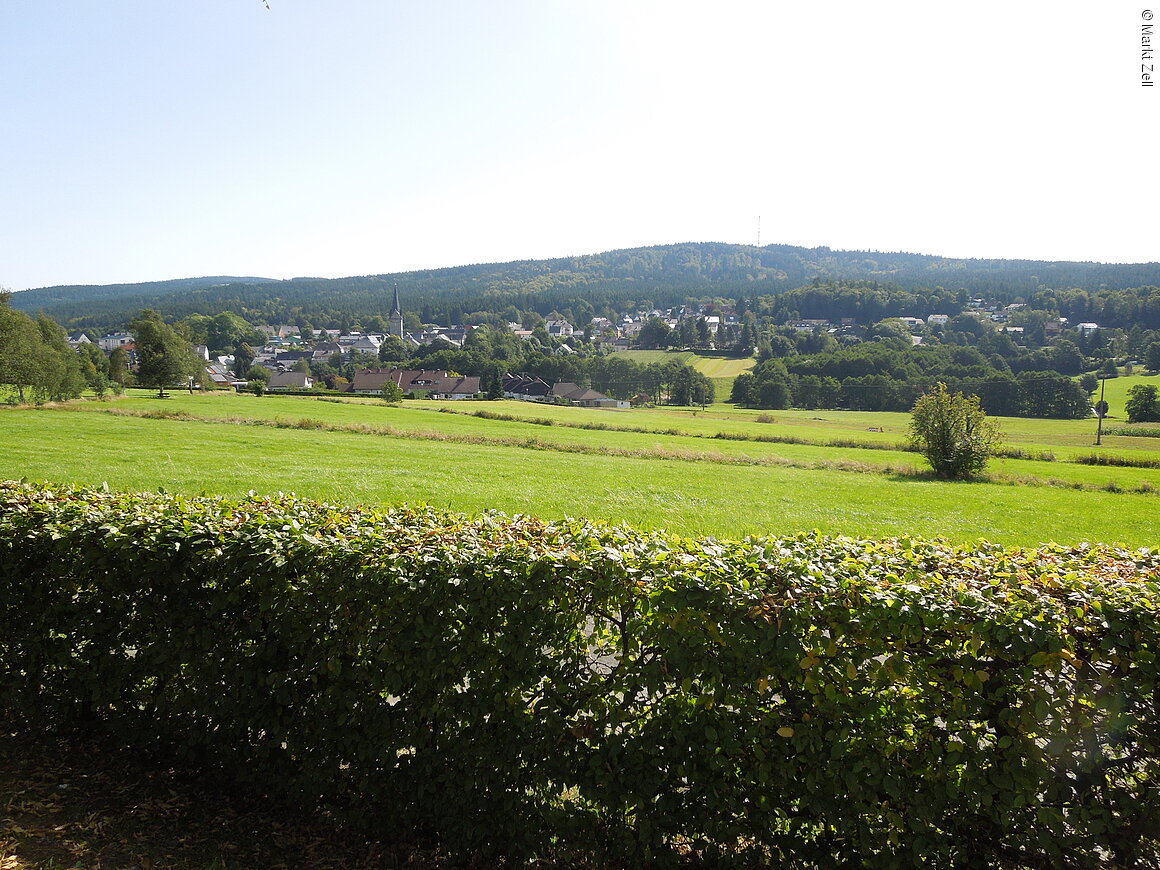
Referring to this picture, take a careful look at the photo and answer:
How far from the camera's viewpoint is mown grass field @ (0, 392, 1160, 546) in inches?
792

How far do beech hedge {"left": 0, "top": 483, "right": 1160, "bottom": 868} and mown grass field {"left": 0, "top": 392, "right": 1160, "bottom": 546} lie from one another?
5.11 meters

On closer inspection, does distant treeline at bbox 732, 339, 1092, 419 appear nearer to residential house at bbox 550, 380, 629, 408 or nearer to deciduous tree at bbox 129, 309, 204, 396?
residential house at bbox 550, 380, 629, 408

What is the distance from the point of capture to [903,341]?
4574 inches

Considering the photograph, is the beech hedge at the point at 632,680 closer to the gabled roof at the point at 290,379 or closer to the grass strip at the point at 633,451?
the grass strip at the point at 633,451

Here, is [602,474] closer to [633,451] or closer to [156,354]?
[633,451]

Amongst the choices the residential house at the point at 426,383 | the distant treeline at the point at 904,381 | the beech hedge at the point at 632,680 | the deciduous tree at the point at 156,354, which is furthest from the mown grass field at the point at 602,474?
the residential house at the point at 426,383

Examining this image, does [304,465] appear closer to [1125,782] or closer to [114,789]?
[114,789]

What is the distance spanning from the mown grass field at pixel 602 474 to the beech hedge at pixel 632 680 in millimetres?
5111

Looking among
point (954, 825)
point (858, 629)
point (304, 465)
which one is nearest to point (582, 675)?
point (858, 629)

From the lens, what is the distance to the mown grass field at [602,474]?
20.1 meters

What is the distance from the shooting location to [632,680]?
3.92 metres

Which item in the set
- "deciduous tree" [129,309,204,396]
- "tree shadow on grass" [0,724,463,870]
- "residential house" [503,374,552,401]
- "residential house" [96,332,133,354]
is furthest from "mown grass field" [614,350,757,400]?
"residential house" [96,332,133,354]

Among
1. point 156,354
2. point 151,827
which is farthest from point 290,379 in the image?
point 151,827

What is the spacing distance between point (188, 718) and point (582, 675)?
3248 mm
